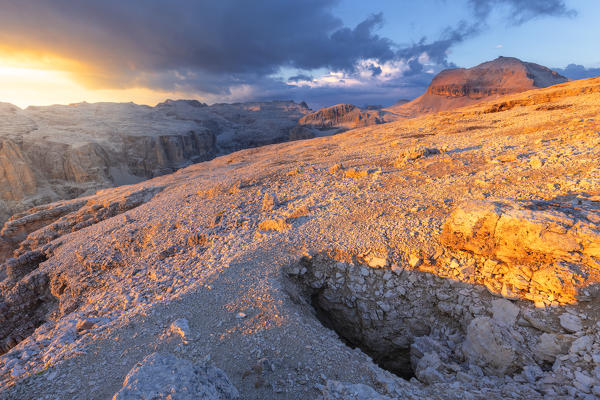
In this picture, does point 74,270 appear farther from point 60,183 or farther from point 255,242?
point 60,183

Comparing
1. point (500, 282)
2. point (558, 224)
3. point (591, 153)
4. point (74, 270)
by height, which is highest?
point (591, 153)

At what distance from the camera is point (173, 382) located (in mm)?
2713

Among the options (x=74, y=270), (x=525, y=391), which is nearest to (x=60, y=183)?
(x=74, y=270)

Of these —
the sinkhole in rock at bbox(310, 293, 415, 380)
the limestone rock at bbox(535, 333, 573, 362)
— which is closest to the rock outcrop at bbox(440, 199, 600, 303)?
the limestone rock at bbox(535, 333, 573, 362)

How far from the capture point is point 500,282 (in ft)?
16.1

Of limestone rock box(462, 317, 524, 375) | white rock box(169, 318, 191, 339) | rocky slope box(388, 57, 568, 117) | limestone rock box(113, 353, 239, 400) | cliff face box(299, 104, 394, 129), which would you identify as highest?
rocky slope box(388, 57, 568, 117)

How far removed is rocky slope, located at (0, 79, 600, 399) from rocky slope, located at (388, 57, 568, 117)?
113 metres

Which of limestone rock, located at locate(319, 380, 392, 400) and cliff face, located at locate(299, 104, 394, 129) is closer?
limestone rock, located at locate(319, 380, 392, 400)

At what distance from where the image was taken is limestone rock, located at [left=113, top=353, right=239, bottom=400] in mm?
2611

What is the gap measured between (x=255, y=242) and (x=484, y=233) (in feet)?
17.8

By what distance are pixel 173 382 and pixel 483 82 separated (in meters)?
135

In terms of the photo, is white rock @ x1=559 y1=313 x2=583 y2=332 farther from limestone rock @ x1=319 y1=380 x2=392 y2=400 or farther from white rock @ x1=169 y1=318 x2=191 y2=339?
white rock @ x1=169 y1=318 x2=191 y2=339

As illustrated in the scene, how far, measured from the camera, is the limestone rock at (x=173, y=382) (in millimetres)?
2611

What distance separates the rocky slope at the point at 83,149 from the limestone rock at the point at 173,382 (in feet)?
159
